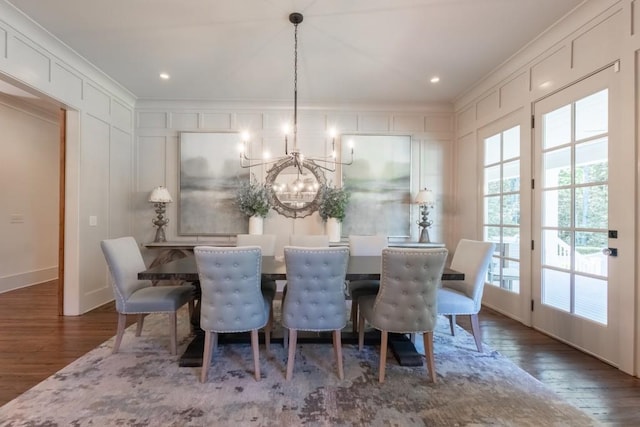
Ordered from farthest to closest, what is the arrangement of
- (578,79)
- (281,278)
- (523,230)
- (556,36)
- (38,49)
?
(523,230) → (38,49) → (556,36) → (578,79) → (281,278)

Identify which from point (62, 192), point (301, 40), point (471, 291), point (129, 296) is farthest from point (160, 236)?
point (471, 291)

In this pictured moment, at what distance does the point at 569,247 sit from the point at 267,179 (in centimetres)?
371

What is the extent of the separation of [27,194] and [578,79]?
7.49 m

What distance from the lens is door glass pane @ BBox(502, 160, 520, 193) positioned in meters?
3.42

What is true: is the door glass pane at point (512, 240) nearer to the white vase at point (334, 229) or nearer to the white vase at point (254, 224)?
the white vase at point (334, 229)

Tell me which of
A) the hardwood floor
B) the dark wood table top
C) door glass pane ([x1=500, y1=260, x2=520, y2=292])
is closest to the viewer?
the hardwood floor

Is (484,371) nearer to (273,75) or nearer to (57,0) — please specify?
(273,75)

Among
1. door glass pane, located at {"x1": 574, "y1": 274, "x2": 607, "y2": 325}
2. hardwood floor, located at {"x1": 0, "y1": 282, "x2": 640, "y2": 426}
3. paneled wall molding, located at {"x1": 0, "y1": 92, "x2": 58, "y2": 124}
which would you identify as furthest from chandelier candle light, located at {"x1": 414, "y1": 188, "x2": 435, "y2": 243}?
paneled wall molding, located at {"x1": 0, "y1": 92, "x2": 58, "y2": 124}

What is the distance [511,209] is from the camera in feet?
11.6

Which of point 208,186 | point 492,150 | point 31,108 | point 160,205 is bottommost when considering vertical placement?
point 160,205

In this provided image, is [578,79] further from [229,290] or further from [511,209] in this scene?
[229,290]

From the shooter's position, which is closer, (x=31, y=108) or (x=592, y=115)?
(x=592, y=115)

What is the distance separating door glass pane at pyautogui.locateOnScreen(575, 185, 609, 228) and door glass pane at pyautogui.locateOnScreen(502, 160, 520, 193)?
789mm

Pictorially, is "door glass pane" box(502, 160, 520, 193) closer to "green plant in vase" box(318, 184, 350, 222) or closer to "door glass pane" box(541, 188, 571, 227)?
"door glass pane" box(541, 188, 571, 227)
